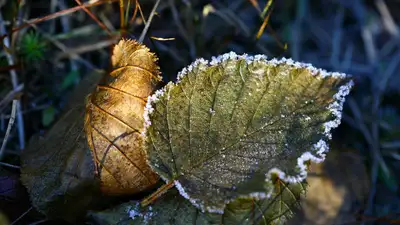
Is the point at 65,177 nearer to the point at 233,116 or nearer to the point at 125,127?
the point at 125,127

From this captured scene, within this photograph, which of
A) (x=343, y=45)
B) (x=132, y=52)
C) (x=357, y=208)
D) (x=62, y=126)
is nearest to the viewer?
(x=132, y=52)

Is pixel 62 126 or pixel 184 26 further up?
pixel 184 26

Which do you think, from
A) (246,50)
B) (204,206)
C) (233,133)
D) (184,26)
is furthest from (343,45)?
(204,206)

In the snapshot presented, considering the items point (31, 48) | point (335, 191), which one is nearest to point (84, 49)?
point (31, 48)

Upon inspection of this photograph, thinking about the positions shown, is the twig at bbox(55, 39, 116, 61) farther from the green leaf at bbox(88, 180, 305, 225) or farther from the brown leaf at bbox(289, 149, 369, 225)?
the brown leaf at bbox(289, 149, 369, 225)

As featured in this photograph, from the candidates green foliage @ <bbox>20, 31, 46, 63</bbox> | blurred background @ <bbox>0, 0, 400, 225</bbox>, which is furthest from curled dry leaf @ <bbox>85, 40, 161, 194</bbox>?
green foliage @ <bbox>20, 31, 46, 63</bbox>

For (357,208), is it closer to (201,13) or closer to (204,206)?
(204,206)

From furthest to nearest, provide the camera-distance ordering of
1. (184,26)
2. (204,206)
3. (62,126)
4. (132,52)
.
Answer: (184,26)
(62,126)
(132,52)
(204,206)
